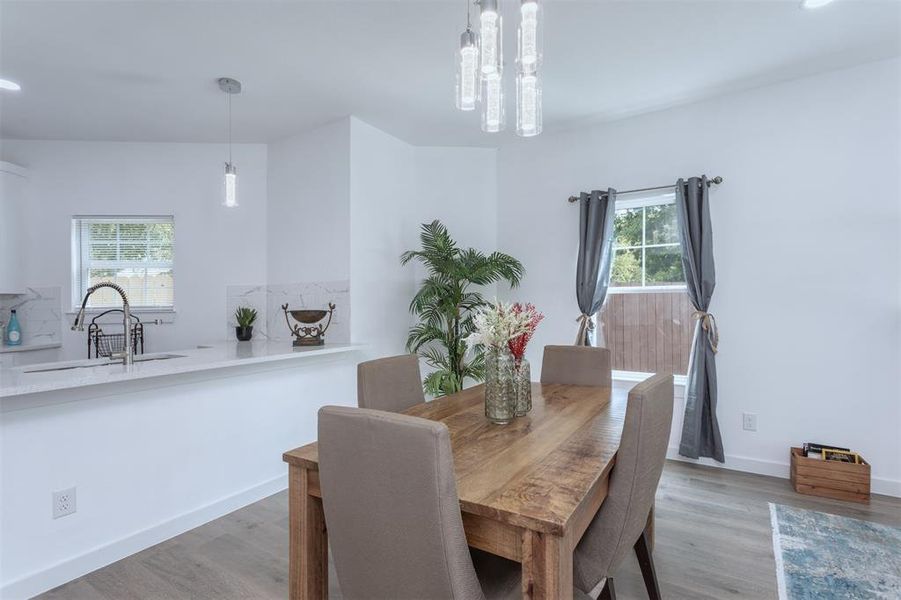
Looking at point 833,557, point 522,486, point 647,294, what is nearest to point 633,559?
point 833,557

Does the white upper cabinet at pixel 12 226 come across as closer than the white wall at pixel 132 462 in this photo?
No

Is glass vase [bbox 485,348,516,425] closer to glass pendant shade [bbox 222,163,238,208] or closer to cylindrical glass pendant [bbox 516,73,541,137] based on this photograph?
cylindrical glass pendant [bbox 516,73,541,137]

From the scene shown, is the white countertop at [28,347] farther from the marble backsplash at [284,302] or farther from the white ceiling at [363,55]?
the white ceiling at [363,55]

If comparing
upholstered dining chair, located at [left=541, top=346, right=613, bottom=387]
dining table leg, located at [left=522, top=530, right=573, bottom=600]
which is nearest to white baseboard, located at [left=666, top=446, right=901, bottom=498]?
upholstered dining chair, located at [left=541, top=346, right=613, bottom=387]

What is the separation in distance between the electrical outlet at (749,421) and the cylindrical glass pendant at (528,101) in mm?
2750

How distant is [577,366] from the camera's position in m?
2.55

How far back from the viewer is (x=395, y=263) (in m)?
4.01

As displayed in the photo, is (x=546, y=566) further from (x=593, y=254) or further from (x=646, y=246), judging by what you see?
(x=646, y=246)

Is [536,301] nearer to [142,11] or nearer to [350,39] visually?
[350,39]

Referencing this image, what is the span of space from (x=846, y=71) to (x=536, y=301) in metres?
2.64

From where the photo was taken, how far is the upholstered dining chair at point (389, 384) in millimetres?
1938

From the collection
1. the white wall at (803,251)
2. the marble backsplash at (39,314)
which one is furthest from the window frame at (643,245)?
the marble backsplash at (39,314)

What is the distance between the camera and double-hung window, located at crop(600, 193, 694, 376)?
11.3 ft

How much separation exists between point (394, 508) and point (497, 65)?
1499mm
